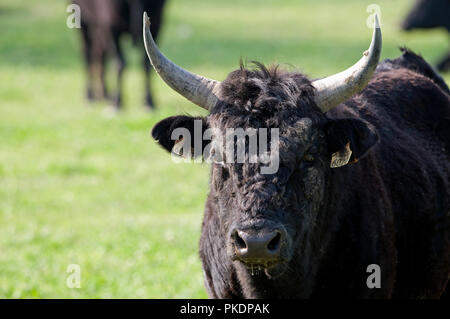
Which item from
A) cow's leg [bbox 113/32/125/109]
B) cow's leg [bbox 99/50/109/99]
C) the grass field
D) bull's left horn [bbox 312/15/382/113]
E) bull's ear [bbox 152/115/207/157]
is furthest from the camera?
cow's leg [bbox 99/50/109/99]

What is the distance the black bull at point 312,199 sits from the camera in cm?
490

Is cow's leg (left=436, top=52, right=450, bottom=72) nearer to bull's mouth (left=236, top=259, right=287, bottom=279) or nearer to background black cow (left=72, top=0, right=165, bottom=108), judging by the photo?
background black cow (left=72, top=0, right=165, bottom=108)

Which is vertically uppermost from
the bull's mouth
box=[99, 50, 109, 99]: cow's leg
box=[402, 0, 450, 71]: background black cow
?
the bull's mouth

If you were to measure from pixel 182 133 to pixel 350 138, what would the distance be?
112cm

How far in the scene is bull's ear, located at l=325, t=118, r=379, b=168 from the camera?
5246mm

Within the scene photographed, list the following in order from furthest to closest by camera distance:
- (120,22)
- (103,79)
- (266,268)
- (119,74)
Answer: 1. (103,79)
2. (120,22)
3. (119,74)
4. (266,268)

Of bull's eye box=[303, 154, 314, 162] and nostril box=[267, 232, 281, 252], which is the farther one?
bull's eye box=[303, 154, 314, 162]

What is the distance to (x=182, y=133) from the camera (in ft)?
18.1

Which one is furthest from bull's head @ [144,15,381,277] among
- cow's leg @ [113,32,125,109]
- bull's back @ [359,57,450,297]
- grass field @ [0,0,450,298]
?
cow's leg @ [113,32,125,109]

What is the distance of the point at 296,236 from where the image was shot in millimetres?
5008

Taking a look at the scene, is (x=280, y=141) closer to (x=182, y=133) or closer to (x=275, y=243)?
(x=275, y=243)

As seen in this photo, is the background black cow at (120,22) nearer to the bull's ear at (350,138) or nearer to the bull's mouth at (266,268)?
the bull's ear at (350,138)

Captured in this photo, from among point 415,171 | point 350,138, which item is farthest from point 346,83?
point 415,171

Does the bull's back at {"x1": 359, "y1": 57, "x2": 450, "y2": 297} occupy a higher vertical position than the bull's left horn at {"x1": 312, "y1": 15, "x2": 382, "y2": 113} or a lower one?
lower
